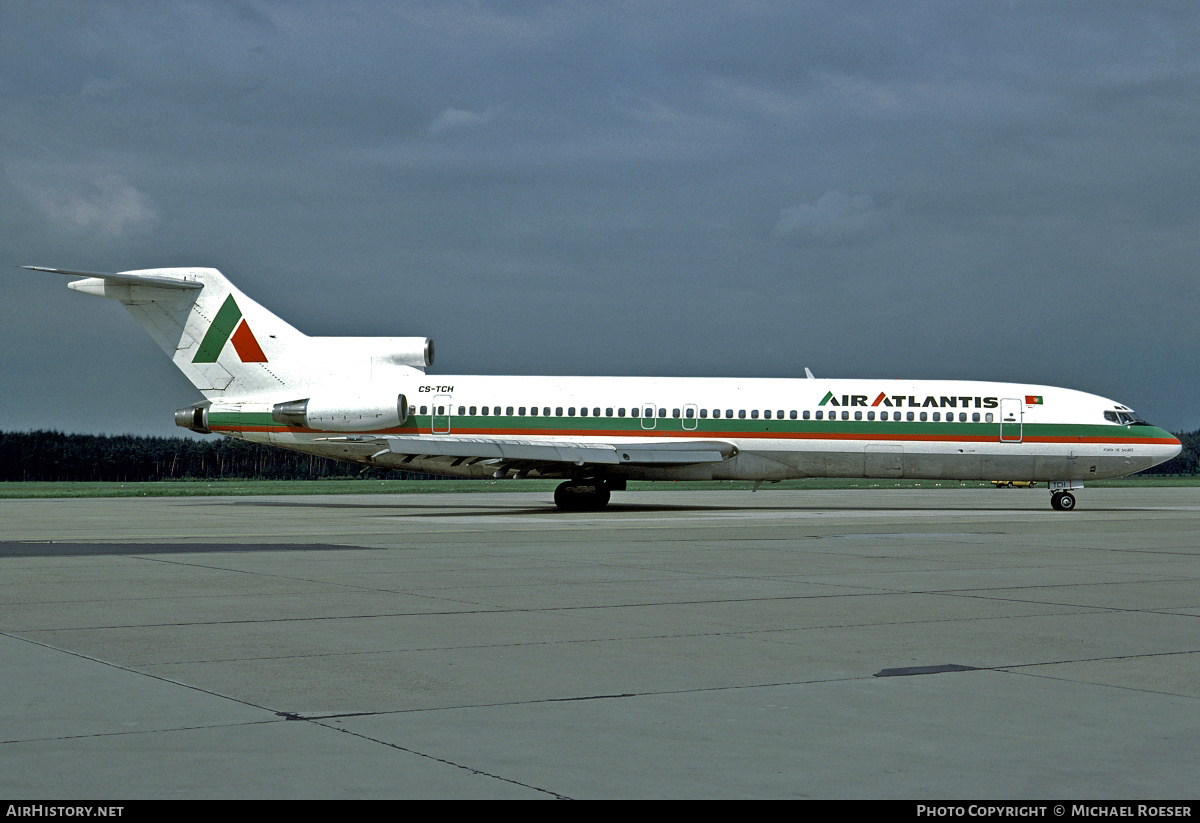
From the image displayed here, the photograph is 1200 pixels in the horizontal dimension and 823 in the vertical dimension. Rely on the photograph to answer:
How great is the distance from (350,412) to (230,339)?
462 cm

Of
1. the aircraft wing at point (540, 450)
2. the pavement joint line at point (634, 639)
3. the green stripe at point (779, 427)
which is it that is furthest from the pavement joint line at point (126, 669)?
the green stripe at point (779, 427)

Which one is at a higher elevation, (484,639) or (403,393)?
(403,393)

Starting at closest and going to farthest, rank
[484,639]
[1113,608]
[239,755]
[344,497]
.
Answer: [239,755], [484,639], [1113,608], [344,497]

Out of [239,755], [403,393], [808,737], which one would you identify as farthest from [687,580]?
[403,393]

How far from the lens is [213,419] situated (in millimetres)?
34344

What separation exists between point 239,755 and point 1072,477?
31343mm

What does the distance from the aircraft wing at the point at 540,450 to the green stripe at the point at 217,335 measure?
4.62 metres

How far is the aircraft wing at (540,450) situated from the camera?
31.1 m

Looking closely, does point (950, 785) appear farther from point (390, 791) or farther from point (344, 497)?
point (344, 497)

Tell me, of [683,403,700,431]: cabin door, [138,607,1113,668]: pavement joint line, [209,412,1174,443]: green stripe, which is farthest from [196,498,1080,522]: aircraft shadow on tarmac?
[138,607,1113,668]: pavement joint line

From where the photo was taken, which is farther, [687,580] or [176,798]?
[687,580]

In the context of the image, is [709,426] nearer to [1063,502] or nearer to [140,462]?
[1063,502]

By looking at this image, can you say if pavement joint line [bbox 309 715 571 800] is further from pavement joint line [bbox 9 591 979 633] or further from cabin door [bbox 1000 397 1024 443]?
cabin door [bbox 1000 397 1024 443]
